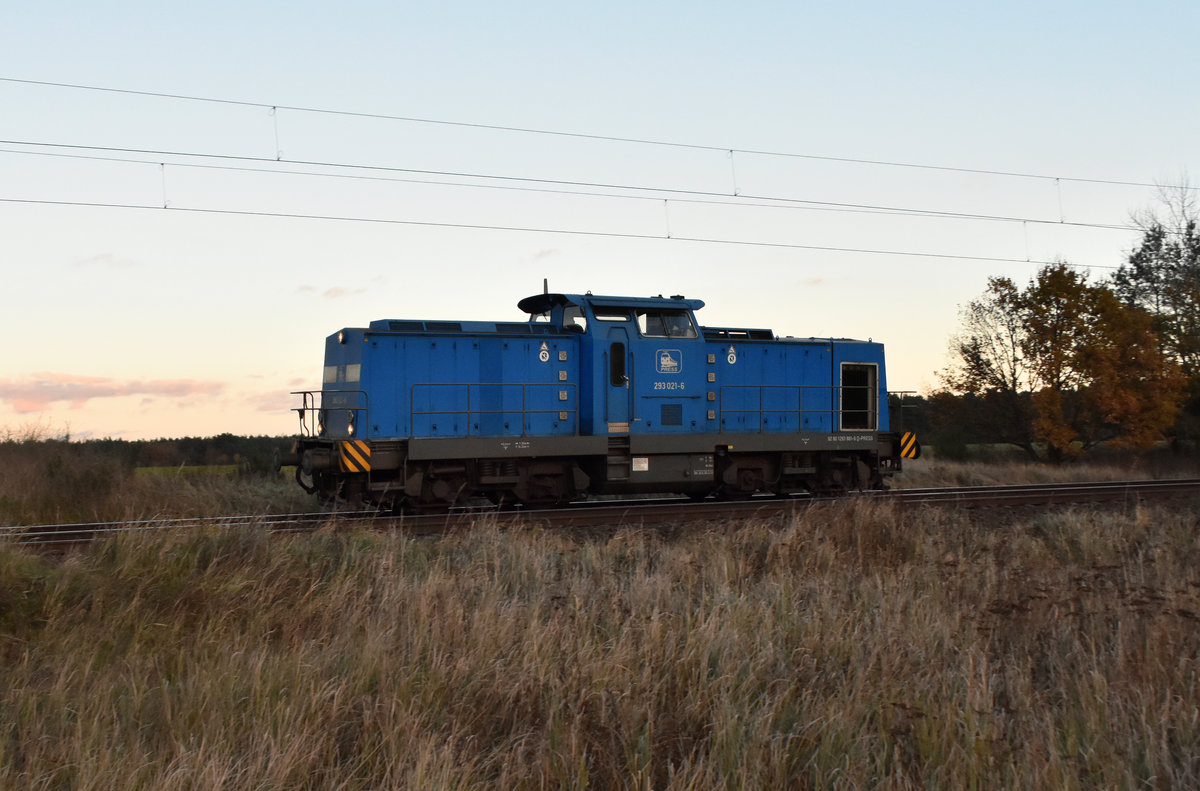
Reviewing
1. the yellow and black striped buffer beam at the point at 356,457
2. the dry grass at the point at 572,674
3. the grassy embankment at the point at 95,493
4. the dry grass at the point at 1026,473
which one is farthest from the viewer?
the dry grass at the point at 1026,473

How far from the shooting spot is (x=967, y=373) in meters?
35.7

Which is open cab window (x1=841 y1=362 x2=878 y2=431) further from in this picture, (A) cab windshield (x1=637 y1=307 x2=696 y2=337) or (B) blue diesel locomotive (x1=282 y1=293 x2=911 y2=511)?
(A) cab windshield (x1=637 y1=307 x2=696 y2=337)

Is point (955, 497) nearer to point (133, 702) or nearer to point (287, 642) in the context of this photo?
point (287, 642)

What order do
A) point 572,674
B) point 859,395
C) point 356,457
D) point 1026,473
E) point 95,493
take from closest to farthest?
point 572,674 < point 356,457 < point 95,493 < point 859,395 < point 1026,473

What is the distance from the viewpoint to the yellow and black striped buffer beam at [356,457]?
40.7 ft

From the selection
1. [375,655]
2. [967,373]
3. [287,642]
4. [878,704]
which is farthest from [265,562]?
[967,373]

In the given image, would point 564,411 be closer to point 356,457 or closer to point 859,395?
point 356,457

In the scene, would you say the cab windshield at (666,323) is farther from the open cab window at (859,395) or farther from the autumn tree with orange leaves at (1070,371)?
the autumn tree with orange leaves at (1070,371)

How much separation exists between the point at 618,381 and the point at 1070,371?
26.8 meters

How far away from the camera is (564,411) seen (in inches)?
554

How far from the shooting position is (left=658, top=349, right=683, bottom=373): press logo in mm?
14406

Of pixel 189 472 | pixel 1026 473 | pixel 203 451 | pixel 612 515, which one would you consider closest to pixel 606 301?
pixel 612 515

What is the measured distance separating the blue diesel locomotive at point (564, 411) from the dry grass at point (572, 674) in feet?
15.2

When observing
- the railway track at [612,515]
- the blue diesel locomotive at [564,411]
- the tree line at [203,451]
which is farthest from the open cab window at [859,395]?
the tree line at [203,451]
